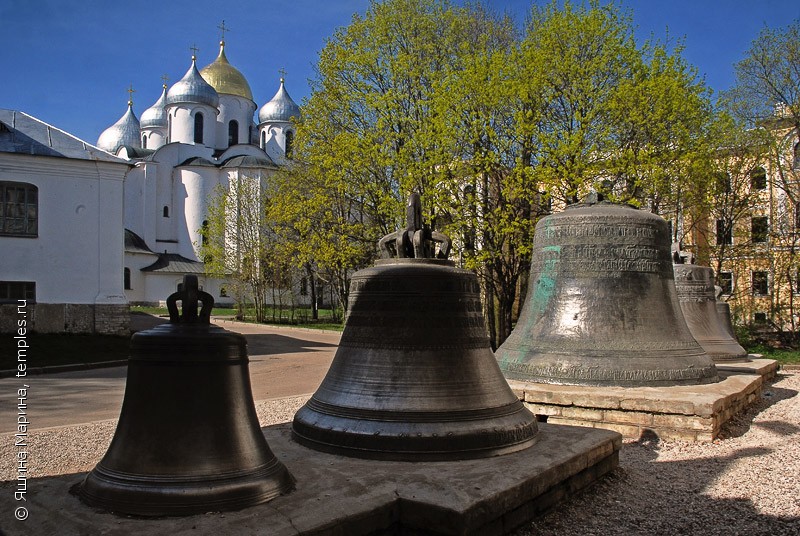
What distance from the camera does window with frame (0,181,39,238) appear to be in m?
17.8

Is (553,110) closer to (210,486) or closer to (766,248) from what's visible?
(766,248)

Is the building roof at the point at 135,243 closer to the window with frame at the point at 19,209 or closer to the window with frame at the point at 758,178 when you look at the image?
the window with frame at the point at 19,209

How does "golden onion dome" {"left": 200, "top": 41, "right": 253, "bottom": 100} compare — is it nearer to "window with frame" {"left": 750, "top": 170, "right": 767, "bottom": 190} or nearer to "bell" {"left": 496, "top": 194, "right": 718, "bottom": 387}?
"window with frame" {"left": 750, "top": 170, "right": 767, "bottom": 190}

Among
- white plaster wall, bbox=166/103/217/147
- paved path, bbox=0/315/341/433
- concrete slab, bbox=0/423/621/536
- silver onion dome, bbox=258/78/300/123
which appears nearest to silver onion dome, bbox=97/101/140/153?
white plaster wall, bbox=166/103/217/147

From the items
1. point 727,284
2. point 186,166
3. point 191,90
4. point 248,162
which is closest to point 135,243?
point 186,166

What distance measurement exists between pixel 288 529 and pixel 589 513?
2147 millimetres

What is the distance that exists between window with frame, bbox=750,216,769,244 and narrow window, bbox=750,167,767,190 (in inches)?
37.6

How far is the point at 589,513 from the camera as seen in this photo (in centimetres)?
427

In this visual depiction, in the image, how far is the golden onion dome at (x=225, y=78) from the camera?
2105 inches

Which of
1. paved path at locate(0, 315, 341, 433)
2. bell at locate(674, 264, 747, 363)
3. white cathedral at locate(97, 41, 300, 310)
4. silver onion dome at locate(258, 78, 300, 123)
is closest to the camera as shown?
paved path at locate(0, 315, 341, 433)

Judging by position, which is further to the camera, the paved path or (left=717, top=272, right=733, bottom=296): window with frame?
(left=717, top=272, right=733, bottom=296): window with frame

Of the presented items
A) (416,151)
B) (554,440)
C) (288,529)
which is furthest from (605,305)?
(416,151)

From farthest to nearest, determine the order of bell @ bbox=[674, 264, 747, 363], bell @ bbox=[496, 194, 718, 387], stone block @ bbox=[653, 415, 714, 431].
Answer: bell @ bbox=[674, 264, 747, 363] → bell @ bbox=[496, 194, 718, 387] → stone block @ bbox=[653, 415, 714, 431]

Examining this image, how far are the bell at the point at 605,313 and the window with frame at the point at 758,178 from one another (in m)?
15.4
